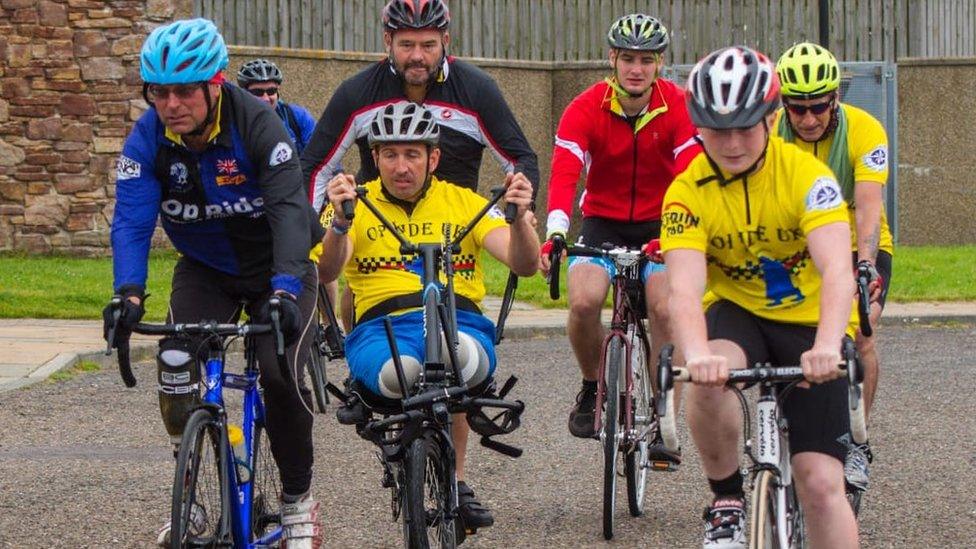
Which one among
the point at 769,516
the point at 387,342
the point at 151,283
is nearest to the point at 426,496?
the point at 387,342

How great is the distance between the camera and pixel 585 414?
813 cm

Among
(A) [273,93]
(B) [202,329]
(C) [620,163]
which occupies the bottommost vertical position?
(B) [202,329]

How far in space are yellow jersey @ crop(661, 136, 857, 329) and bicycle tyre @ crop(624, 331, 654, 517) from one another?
230 cm

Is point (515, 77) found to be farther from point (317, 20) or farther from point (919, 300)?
point (919, 300)

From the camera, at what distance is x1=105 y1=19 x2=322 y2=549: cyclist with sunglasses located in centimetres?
584

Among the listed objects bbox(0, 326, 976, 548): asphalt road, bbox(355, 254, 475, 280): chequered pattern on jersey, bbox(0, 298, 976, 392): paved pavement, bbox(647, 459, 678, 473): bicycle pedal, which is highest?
bbox(355, 254, 475, 280): chequered pattern on jersey

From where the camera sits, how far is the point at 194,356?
5.91 m

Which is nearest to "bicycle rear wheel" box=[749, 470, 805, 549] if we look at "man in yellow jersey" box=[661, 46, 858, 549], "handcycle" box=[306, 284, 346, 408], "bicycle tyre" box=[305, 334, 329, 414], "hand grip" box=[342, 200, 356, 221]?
"man in yellow jersey" box=[661, 46, 858, 549]

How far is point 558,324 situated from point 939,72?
10294 millimetres

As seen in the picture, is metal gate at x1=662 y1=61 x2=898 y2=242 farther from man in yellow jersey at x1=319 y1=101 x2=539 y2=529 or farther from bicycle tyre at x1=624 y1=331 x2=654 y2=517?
man in yellow jersey at x1=319 y1=101 x2=539 y2=529

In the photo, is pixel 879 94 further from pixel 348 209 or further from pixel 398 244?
pixel 348 209

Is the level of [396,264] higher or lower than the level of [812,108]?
lower

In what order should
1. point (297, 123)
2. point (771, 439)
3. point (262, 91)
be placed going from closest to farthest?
point (771, 439) → point (262, 91) → point (297, 123)

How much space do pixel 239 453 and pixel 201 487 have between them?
490mm
